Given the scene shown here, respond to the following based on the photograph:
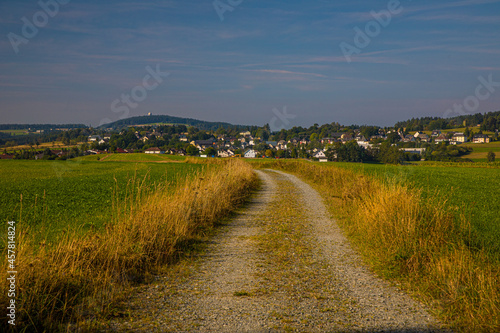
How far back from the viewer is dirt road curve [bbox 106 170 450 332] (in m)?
4.37

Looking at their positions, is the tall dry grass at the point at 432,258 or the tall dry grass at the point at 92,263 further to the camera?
the tall dry grass at the point at 432,258

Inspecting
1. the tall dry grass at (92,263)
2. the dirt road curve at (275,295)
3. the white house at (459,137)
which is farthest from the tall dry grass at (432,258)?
the white house at (459,137)

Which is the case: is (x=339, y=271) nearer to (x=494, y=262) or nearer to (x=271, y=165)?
(x=494, y=262)

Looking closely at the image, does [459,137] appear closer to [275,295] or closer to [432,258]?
[432,258]

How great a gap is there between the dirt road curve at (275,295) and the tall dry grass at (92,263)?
1.92 ft

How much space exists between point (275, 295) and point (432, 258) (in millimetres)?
3019

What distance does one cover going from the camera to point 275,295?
17.5 feet

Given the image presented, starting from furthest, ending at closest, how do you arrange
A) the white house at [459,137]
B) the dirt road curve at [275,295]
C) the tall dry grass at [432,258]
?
1. the white house at [459,137]
2. the tall dry grass at [432,258]
3. the dirt road curve at [275,295]

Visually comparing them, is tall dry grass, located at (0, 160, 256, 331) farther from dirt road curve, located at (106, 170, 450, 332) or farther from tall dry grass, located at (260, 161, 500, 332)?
tall dry grass, located at (260, 161, 500, 332)

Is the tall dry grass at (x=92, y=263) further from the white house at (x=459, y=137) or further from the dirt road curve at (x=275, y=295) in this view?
the white house at (x=459, y=137)

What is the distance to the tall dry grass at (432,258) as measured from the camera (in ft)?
15.0

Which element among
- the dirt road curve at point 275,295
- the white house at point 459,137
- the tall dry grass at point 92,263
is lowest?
the dirt road curve at point 275,295

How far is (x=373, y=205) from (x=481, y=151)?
3488 inches

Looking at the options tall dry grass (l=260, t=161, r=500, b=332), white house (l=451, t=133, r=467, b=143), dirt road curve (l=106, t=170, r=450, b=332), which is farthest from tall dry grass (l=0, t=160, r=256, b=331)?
white house (l=451, t=133, r=467, b=143)
